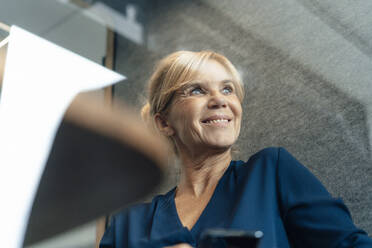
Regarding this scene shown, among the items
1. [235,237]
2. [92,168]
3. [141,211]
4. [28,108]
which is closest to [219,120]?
[141,211]

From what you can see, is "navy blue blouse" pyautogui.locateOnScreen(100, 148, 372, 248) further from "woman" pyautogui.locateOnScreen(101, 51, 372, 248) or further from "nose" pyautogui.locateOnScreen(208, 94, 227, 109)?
"nose" pyautogui.locateOnScreen(208, 94, 227, 109)

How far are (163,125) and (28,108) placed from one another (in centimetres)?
51

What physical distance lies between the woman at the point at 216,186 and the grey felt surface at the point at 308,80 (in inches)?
7.2

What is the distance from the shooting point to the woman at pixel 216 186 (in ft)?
2.25

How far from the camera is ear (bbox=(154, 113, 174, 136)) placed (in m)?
0.93

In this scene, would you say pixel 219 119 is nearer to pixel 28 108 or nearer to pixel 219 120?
pixel 219 120

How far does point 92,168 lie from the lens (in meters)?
1.25

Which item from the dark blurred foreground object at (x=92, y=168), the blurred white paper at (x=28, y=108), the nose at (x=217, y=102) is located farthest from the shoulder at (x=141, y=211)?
the blurred white paper at (x=28, y=108)

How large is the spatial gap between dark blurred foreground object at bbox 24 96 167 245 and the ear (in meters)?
0.10

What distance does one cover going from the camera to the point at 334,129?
3.08ft

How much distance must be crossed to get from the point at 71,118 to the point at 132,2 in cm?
49

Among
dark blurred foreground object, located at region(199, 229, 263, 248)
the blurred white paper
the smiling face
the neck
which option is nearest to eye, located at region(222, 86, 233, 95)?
the smiling face

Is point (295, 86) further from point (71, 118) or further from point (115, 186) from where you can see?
point (71, 118)

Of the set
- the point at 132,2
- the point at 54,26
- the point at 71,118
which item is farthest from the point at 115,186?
the point at 132,2
